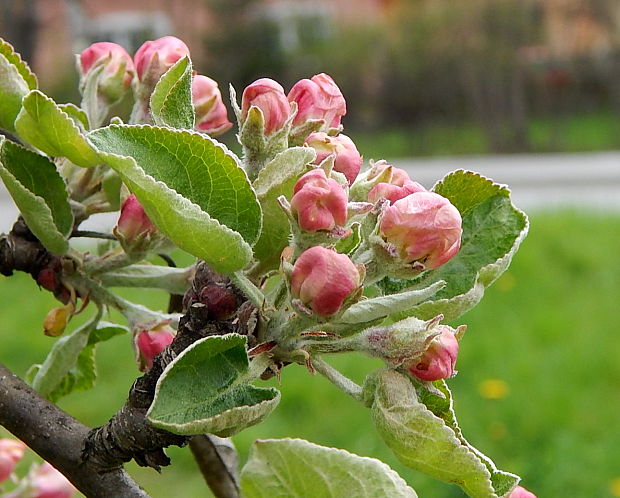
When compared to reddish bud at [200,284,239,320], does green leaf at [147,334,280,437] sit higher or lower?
lower

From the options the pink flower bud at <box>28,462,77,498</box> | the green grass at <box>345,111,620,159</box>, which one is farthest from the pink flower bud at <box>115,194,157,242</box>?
the green grass at <box>345,111,620,159</box>

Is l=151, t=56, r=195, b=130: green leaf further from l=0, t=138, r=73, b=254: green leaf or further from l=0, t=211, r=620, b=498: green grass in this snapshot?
l=0, t=211, r=620, b=498: green grass

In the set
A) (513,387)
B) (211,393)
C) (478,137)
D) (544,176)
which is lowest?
(478,137)

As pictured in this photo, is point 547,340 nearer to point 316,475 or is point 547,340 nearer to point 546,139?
point 316,475

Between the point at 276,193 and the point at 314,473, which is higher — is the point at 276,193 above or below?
above

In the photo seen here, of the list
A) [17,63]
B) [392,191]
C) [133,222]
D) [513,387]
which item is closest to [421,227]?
[392,191]

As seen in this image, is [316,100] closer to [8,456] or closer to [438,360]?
[438,360]
